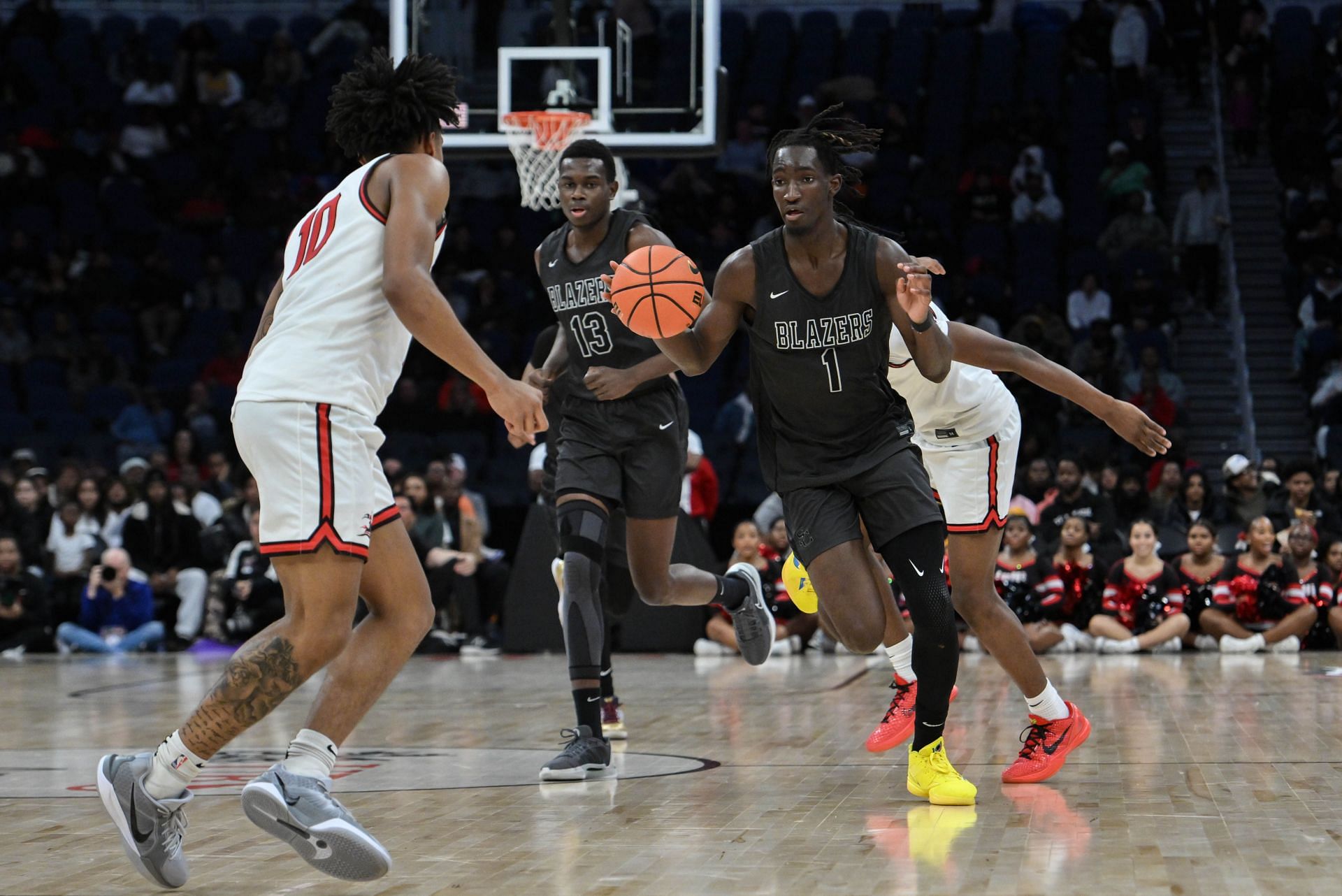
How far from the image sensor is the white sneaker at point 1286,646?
11.3 metres

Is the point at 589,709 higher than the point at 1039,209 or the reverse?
the reverse

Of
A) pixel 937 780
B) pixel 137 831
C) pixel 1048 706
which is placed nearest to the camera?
pixel 137 831

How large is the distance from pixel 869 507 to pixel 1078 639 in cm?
708

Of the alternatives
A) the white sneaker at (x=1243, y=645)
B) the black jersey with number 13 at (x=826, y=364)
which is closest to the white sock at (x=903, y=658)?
the black jersey with number 13 at (x=826, y=364)

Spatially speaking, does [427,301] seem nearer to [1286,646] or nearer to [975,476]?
[975,476]

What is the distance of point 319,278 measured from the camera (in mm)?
4125

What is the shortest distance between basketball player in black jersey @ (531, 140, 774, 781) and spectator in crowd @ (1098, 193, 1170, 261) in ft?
36.5

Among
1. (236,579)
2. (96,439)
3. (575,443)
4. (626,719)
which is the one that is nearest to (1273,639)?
(626,719)

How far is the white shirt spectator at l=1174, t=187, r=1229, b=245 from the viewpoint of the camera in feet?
54.4

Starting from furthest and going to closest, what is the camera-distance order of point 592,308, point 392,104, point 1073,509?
point 1073,509 < point 592,308 < point 392,104

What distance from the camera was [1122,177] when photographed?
55.3 feet

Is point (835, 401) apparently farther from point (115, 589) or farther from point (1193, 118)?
point (1193, 118)

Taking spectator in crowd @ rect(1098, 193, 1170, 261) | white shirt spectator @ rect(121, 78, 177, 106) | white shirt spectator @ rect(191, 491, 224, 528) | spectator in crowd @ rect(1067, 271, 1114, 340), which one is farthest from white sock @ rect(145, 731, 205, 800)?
white shirt spectator @ rect(121, 78, 177, 106)

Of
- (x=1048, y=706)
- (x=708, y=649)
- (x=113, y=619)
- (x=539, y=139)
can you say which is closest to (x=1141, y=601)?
(x=708, y=649)
